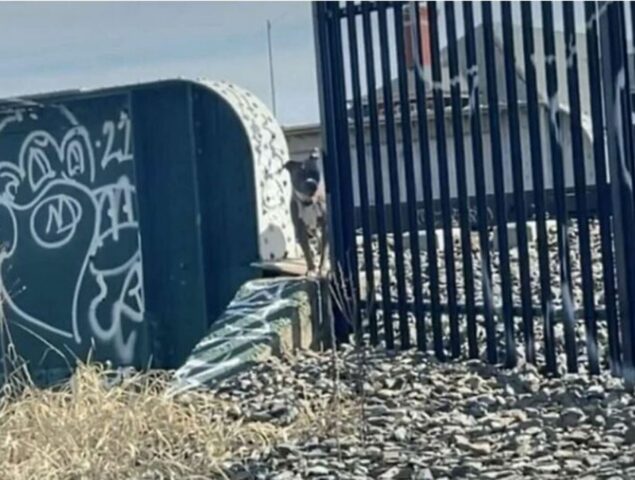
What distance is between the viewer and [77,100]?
1010cm

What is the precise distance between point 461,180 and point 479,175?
0.11 metres

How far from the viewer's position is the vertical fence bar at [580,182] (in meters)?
6.73

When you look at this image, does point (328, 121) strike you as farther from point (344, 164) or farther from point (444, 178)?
point (444, 178)

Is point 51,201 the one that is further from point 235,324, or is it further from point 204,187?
point 235,324

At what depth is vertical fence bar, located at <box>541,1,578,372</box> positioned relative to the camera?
6.81m

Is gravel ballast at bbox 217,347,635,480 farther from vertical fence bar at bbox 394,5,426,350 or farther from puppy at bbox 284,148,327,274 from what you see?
puppy at bbox 284,148,327,274

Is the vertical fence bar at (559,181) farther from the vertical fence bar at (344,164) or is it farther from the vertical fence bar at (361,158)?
the vertical fence bar at (344,164)

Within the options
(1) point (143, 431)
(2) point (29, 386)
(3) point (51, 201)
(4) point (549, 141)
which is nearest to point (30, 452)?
(1) point (143, 431)

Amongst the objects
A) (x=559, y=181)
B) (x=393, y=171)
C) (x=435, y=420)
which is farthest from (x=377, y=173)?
(x=435, y=420)

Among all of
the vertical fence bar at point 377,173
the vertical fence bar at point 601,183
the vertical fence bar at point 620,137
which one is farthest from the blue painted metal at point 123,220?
the vertical fence bar at point 620,137

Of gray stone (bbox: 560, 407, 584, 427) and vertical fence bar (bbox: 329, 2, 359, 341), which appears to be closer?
gray stone (bbox: 560, 407, 584, 427)

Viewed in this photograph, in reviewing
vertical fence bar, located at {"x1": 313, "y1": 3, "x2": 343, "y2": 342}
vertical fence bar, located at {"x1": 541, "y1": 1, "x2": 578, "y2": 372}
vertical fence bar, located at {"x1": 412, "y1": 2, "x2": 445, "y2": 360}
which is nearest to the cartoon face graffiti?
vertical fence bar, located at {"x1": 313, "y1": 3, "x2": 343, "y2": 342}

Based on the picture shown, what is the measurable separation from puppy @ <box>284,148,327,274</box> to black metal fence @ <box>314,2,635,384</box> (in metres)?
0.58

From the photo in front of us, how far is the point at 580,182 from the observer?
6.80m
